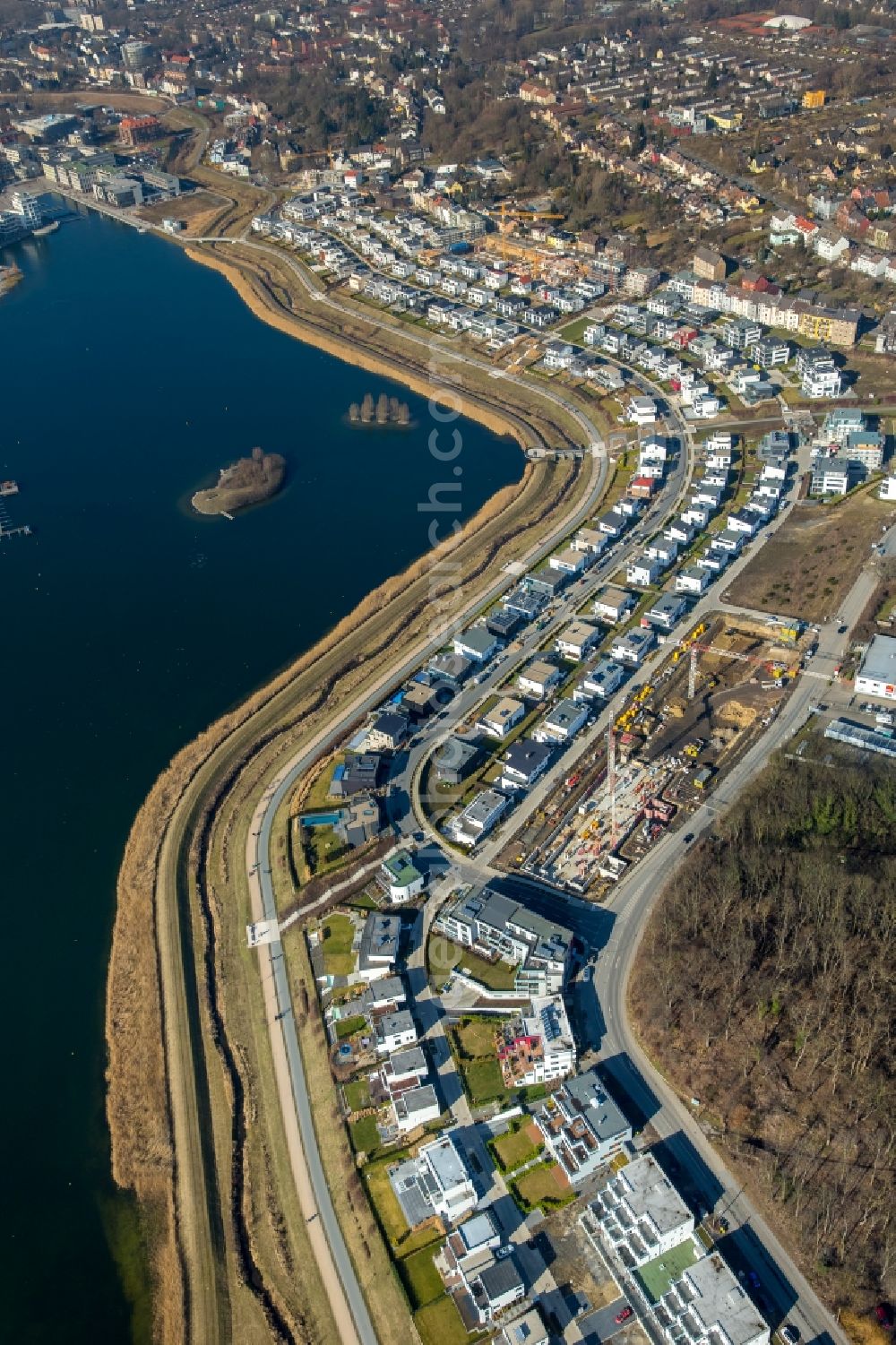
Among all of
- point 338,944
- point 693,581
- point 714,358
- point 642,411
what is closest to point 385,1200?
point 338,944

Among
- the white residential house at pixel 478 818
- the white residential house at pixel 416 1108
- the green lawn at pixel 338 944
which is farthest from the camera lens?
the white residential house at pixel 478 818

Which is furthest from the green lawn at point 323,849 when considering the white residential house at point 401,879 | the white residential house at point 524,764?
the white residential house at point 524,764

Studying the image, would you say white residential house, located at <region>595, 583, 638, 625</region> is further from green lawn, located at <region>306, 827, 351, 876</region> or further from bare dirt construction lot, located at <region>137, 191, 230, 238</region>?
bare dirt construction lot, located at <region>137, 191, 230, 238</region>

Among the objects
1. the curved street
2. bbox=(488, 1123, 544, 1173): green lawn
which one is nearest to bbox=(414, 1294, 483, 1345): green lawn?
the curved street

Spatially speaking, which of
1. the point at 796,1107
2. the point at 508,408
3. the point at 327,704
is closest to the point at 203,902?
the point at 327,704

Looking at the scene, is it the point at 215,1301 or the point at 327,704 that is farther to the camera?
the point at 327,704

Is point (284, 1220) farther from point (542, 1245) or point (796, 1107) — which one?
point (796, 1107)

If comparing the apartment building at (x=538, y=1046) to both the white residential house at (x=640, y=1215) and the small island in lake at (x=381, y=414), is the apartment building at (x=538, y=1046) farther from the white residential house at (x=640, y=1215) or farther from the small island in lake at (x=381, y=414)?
the small island in lake at (x=381, y=414)
